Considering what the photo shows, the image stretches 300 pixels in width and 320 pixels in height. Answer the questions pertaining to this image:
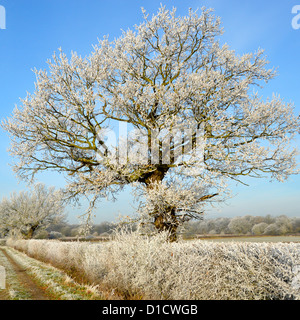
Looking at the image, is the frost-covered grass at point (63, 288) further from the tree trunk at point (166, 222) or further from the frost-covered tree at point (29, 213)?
the frost-covered tree at point (29, 213)

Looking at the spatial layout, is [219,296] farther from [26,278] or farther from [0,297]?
[26,278]

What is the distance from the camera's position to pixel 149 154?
11.1m

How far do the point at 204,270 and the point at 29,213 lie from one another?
38.4m

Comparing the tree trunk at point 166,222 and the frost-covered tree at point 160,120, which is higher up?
the frost-covered tree at point 160,120

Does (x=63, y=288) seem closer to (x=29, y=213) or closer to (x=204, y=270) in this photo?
(x=204, y=270)

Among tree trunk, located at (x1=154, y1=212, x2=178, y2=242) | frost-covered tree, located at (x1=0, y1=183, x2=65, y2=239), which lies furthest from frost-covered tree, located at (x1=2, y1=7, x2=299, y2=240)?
frost-covered tree, located at (x1=0, y1=183, x2=65, y2=239)

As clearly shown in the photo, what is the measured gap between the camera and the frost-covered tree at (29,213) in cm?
3847

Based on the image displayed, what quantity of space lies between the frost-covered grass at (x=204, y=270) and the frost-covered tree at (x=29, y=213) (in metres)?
33.4

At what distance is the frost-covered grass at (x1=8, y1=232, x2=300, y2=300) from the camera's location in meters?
5.11

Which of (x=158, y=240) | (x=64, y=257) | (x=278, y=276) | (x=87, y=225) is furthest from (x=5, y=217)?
(x=278, y=276)

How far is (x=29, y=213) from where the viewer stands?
38219mm

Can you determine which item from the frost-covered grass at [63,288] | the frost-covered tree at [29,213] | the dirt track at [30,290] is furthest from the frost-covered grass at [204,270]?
the frost-covered tree at [29,213]

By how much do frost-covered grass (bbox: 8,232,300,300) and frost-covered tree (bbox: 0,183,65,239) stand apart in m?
33.4

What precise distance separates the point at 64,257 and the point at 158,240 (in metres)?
8.19
